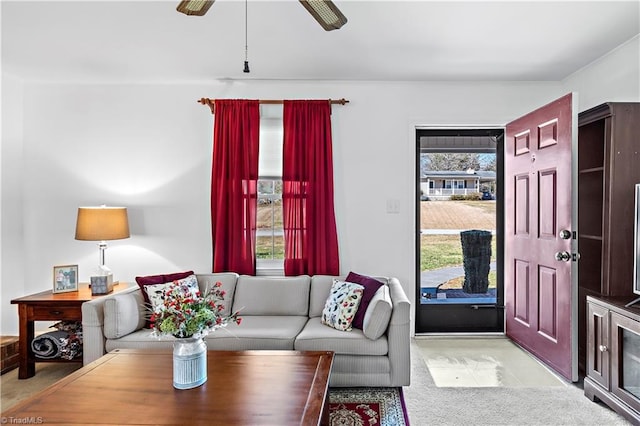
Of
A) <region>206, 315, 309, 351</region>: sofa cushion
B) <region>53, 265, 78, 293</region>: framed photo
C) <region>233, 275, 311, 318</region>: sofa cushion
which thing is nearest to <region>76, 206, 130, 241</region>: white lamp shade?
<region>53, 265, 78, 293</region>: framed photo

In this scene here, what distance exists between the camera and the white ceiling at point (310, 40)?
243 cm

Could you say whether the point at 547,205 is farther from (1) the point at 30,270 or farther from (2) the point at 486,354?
(1) the point at 30,270

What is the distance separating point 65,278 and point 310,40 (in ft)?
9.15

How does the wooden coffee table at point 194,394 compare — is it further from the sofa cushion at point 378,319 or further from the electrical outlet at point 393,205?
the electrical outlet at point 393,205

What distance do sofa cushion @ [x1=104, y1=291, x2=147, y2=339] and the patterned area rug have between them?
1528 millimetres

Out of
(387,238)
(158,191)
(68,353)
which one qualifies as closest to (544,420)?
(387,238)

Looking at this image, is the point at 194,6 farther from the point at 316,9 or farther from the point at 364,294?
the point at 364,294

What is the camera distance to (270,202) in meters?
3.88

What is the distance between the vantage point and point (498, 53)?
308 centimetres

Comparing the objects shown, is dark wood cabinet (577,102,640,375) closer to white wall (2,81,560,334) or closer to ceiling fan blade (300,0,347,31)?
white wall (2,81,560,334)

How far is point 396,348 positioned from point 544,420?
94cm

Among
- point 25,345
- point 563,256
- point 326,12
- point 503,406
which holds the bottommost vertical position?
point 503,406

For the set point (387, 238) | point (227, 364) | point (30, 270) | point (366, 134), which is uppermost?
point (366, 134)

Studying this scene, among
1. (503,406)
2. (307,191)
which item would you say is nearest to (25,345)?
(307,191)
